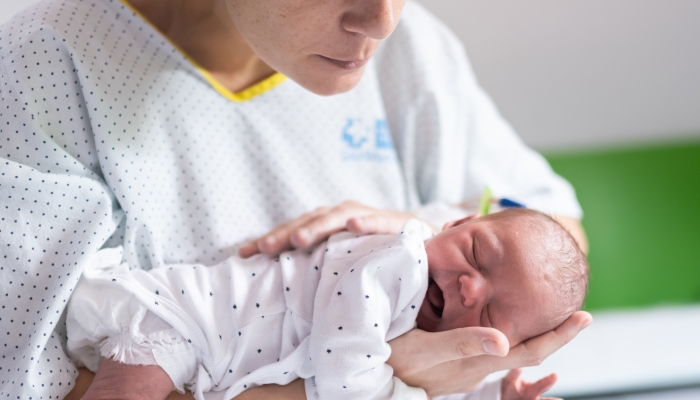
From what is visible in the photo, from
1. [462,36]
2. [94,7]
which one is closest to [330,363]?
[94,7]

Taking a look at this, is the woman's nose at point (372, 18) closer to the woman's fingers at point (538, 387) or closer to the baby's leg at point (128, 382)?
the baby's leg at point (128, 382)

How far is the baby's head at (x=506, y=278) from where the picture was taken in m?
0.94

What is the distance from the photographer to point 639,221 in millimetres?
2363

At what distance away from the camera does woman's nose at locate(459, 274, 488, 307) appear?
0.93 metres

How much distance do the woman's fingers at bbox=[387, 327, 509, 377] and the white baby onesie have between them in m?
0.02

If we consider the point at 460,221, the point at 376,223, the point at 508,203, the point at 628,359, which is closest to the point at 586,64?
the point at 628,359

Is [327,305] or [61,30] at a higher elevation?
[61,30]

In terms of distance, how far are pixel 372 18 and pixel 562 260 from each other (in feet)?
1.50

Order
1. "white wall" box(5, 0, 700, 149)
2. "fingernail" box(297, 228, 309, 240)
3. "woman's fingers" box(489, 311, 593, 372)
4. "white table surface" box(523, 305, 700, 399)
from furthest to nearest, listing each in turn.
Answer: "white wall" box(5, 0, 700, 149), "white table surface" box(523, 305, 700, 399), "fingernail" box(297, 228, 309, 240), "woman's fingers" box(489, 311, 593, 372)

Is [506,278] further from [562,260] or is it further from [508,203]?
[508,203]

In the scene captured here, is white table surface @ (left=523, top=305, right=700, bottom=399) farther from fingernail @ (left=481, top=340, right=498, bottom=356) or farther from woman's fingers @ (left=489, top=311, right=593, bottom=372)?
fingernail @ (left=481, top=340, right=498, bottom=356)

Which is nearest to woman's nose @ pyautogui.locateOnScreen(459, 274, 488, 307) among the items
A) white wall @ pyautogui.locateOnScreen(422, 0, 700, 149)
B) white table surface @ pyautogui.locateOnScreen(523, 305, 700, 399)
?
white table surface @ pyautogui.locateOnScreen(523, 305, 700, 399)

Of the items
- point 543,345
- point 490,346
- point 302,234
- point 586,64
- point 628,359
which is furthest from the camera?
point 586,64

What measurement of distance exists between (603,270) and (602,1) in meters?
0.94
